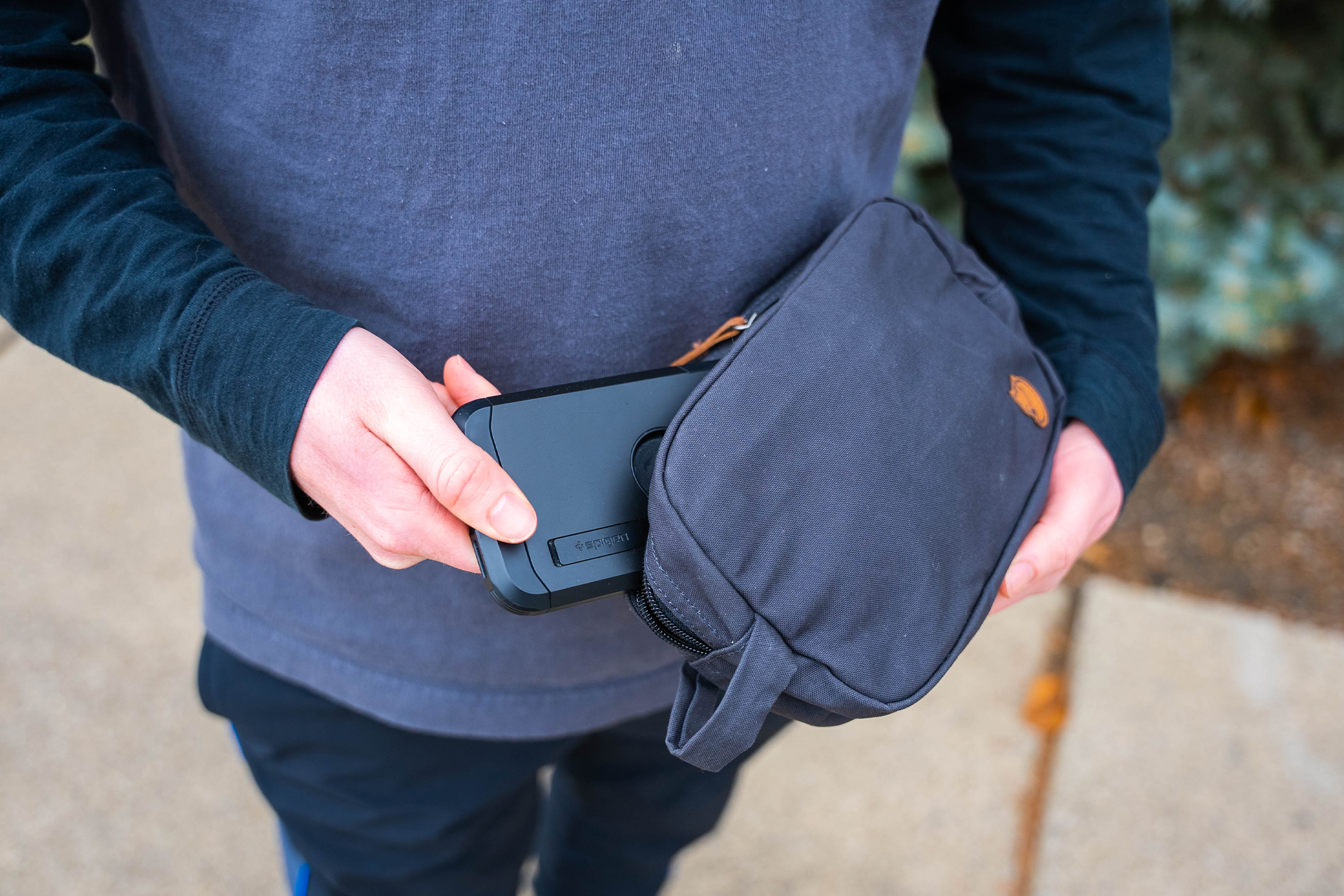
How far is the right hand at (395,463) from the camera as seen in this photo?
2.07 feet

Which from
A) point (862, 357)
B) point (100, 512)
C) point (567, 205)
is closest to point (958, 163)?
point (862, 357)

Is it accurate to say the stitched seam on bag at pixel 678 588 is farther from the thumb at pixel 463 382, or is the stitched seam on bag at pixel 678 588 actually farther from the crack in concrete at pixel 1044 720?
the crack in concrete at pixel 1044 720

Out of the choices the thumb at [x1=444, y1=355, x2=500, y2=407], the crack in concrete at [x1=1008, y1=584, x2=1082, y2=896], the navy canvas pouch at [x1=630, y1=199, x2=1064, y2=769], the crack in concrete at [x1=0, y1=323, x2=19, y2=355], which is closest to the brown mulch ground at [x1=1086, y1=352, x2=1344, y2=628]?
the crack in concrete at [x1=1008, y1=584, x2=1082, y2=896]

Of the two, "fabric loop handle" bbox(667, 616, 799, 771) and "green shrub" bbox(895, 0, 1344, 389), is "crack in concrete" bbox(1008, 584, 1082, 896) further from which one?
"fabric loop handle" bbox(667, 616, 799, 771)

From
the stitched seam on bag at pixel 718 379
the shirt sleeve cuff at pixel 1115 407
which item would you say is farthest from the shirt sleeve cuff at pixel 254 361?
the shirt sleeve cuff at pixel 1115 407

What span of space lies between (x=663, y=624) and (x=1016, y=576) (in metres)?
0.36

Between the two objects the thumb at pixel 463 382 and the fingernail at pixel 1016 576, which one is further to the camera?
the fingernail at pixel 1016 576

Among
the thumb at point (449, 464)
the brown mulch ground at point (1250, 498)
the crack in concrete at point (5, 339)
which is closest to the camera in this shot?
the thumb at point (449, 464)

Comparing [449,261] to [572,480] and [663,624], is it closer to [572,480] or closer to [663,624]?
[572,480]

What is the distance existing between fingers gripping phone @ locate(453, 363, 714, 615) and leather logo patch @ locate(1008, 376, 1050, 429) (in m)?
0.35

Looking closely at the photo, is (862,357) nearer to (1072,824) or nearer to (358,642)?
(358,642)

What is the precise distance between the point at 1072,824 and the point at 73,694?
2.10 meters

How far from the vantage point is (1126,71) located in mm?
1030

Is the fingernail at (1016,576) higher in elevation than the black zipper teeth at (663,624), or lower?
lower
